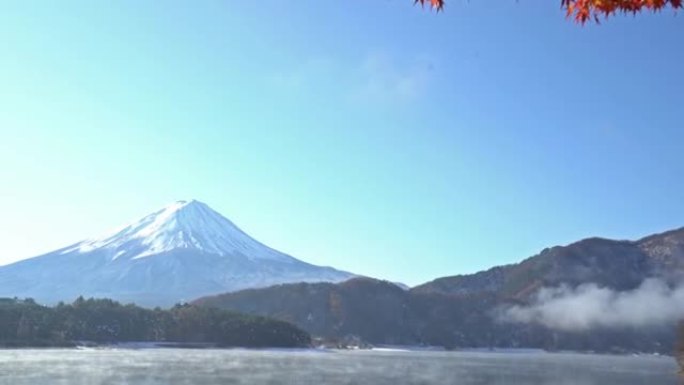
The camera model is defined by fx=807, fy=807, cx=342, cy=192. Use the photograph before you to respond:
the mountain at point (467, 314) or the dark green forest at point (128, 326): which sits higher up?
the mountain at point (467, 314)

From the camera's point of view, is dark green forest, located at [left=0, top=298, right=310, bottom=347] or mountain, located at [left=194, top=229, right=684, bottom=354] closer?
dark green forest, located at [left=0, top=298, right=310, bottom=347]

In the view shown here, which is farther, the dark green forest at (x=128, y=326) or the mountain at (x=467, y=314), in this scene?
the mountain at (x=467, y=314)

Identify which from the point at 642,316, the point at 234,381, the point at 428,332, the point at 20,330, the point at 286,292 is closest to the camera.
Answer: the point at 234,381

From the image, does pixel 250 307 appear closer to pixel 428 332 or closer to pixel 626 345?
pixel 428 332

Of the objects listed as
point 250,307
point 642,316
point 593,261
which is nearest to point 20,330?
point 250,307

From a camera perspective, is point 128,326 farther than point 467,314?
No

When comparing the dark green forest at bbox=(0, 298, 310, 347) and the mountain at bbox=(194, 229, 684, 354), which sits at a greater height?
the mountain at bbox=(194, 229, 684, 354)

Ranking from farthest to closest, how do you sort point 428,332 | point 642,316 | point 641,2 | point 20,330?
point 642,316
point 428,332
point 20,330
point 641,2

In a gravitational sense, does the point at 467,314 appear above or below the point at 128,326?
above
